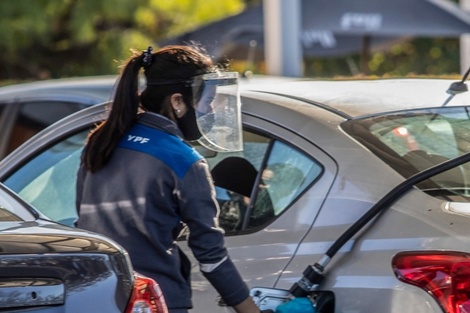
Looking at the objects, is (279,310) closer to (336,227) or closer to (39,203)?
(336,227)

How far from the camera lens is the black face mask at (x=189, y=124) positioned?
3.86 meters

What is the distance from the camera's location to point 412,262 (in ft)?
11.5

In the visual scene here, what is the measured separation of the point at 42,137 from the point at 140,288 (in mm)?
1964

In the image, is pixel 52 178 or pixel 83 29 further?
pixel 83 29

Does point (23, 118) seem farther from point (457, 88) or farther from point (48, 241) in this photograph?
point (48, 241)

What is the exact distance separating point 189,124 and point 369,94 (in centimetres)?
85

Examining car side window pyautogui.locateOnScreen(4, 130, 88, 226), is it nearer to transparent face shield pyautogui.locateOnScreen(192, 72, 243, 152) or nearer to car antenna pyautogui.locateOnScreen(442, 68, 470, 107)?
transparent face shield pyautogui.locateOnScreen(192, 72, 243, 152)

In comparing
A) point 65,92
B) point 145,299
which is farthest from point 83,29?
point 145,299

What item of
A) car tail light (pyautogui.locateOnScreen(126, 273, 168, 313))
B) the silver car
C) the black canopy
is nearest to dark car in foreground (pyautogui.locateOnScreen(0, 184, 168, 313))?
car tail light (pyautogui.locateOnScreen(126, 273, 168, 313))

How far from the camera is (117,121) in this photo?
3.81 meters

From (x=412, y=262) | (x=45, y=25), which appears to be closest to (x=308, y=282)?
(x=412, y=262)

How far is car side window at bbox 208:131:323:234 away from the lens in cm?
403

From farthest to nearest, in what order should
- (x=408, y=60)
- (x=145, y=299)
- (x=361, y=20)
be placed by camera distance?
(x=408, y=60) < (x=361, y=20) < (x=145, y=299)

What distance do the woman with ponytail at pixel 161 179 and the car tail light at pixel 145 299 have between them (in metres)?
0.50
